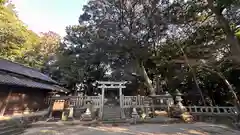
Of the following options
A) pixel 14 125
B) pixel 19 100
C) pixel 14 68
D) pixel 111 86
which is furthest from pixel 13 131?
pixel 111 86

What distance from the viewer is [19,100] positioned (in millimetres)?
9594

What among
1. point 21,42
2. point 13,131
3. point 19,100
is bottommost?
point 13,131

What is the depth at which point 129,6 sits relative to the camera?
48.8ft

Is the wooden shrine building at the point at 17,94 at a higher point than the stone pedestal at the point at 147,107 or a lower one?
higher

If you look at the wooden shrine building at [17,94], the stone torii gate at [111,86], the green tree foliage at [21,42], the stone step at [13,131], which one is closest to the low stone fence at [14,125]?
the stone step at [13,131]

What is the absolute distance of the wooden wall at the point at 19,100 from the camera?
27.7ft

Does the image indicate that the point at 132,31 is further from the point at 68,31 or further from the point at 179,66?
the point at 68,31

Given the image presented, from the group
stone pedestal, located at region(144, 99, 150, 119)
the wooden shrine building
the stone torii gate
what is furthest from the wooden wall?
stone pedestal, located at region(144, 99, 150, 119)

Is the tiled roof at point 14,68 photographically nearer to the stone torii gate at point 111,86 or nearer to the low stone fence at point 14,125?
the low stone fence at point 14,125

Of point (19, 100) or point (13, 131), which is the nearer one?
point (13, 131)

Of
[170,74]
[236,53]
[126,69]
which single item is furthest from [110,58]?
[236,53]

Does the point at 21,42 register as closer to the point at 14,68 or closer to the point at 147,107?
Result: the point at 14,68

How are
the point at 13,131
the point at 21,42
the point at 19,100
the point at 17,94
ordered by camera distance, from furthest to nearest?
1. the point at 21,42
2. the point at 19,100
3. the point at 17,94
4. the point at 13,131

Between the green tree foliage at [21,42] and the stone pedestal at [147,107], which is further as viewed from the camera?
the green tree foliage at [21,42]
